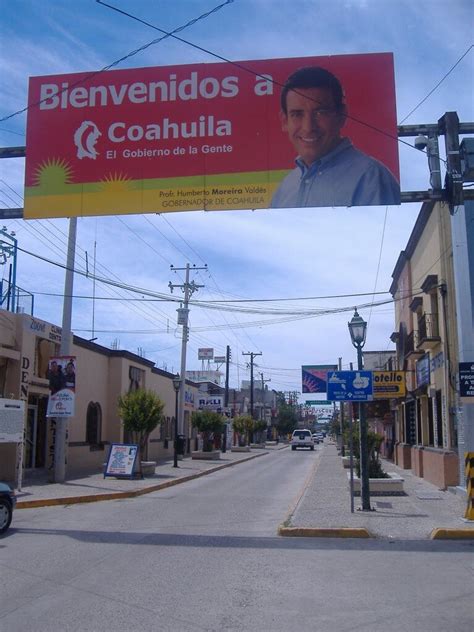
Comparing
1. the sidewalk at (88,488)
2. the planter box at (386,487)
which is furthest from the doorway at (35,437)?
the planter box at (386,487)

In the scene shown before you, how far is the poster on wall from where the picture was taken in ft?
70.4

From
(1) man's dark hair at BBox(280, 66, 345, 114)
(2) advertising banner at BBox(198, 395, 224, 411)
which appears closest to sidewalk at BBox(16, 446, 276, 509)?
(1) man's dark hair at BBox(280, 66, 345, 114)

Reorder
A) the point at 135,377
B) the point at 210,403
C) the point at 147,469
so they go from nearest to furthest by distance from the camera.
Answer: the point at 147,469, the point at 135,377, the point at 210,403

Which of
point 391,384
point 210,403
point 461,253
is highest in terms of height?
point 461,253

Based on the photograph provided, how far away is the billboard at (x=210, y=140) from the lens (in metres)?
13.2

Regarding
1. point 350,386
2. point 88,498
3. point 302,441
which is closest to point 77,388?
point 88,498

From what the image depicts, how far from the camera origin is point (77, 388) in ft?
90.7

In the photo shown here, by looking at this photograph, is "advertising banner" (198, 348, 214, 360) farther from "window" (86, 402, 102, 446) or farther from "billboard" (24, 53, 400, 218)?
"billboard" (24, 53, 400, 218)

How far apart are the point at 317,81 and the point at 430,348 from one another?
37.9 feet

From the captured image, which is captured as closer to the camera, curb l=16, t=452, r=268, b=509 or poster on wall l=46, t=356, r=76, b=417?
curb l=16, t=452, r=268, b=509

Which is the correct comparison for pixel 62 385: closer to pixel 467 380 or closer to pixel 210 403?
pixel 467 380

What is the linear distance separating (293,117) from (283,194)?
1.52 meters

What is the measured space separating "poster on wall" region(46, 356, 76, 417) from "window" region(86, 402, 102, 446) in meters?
7.60

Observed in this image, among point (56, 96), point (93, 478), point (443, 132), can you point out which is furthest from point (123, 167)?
point (93, 478)
